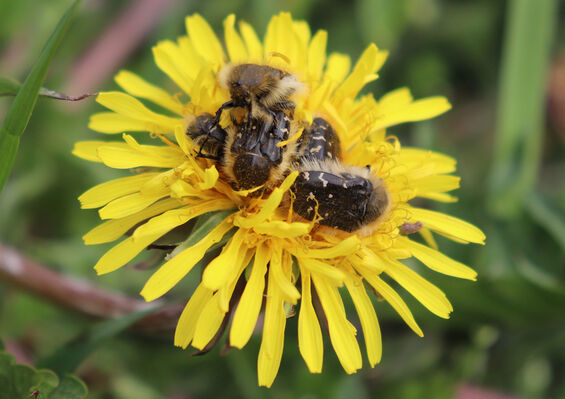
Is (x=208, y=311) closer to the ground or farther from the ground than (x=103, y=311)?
farther from the ground

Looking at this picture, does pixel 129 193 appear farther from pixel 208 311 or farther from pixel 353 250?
pixel 353 250

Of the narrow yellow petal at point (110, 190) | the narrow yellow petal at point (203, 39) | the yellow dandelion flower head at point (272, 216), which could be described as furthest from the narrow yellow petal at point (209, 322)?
the narrow yellow petal at point (203, 39)

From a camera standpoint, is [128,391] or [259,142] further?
[128,391]

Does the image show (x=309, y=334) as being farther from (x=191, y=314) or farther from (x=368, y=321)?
(x=191, y=314)

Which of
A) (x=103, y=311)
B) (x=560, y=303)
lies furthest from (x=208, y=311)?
(x=560, y=303)

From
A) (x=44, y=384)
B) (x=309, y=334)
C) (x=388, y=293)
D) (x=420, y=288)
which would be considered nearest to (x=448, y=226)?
(x=420, y=288)

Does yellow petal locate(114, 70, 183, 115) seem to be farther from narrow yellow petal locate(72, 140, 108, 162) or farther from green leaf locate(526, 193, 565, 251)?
green leaf locate(526, 193, 565, 251)
